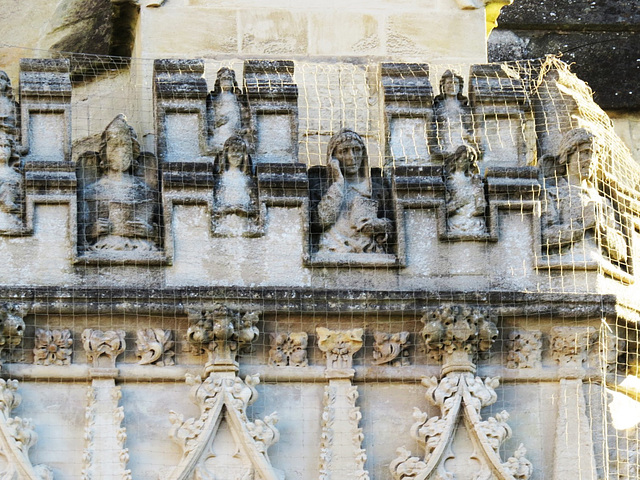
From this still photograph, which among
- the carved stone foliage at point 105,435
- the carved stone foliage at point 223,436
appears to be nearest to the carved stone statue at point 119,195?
the carved stone foliage at point 105,435

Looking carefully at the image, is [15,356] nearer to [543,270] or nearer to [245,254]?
[245,254]

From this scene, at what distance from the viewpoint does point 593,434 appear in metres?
14.6

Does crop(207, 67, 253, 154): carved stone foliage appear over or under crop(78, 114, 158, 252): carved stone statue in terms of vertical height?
over

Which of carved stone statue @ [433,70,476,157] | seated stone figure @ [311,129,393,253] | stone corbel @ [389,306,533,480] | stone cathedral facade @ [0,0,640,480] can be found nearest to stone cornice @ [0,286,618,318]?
stone cathedral facade @ [0,0,640,480]

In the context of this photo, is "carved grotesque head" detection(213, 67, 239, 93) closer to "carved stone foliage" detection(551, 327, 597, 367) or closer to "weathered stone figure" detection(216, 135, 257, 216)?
"weathered stone figure" detection(216, 135, 257, 216)

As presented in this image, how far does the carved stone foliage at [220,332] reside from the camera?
14406 millimetres

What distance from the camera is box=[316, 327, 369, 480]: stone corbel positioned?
47.3 feet

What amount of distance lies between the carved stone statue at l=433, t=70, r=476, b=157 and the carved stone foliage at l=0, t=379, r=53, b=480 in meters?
3.13

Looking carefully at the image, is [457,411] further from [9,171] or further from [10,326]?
[9,171]

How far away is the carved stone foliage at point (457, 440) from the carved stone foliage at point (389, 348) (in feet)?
0.90

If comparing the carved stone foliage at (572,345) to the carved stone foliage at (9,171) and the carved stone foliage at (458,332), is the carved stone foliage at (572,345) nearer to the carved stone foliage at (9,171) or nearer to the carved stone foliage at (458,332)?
the carved stone foliage at (458,332)

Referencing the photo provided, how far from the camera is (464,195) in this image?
49.3 ft

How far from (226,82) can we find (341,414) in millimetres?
2348

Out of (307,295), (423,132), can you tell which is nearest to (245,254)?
(307,295)
